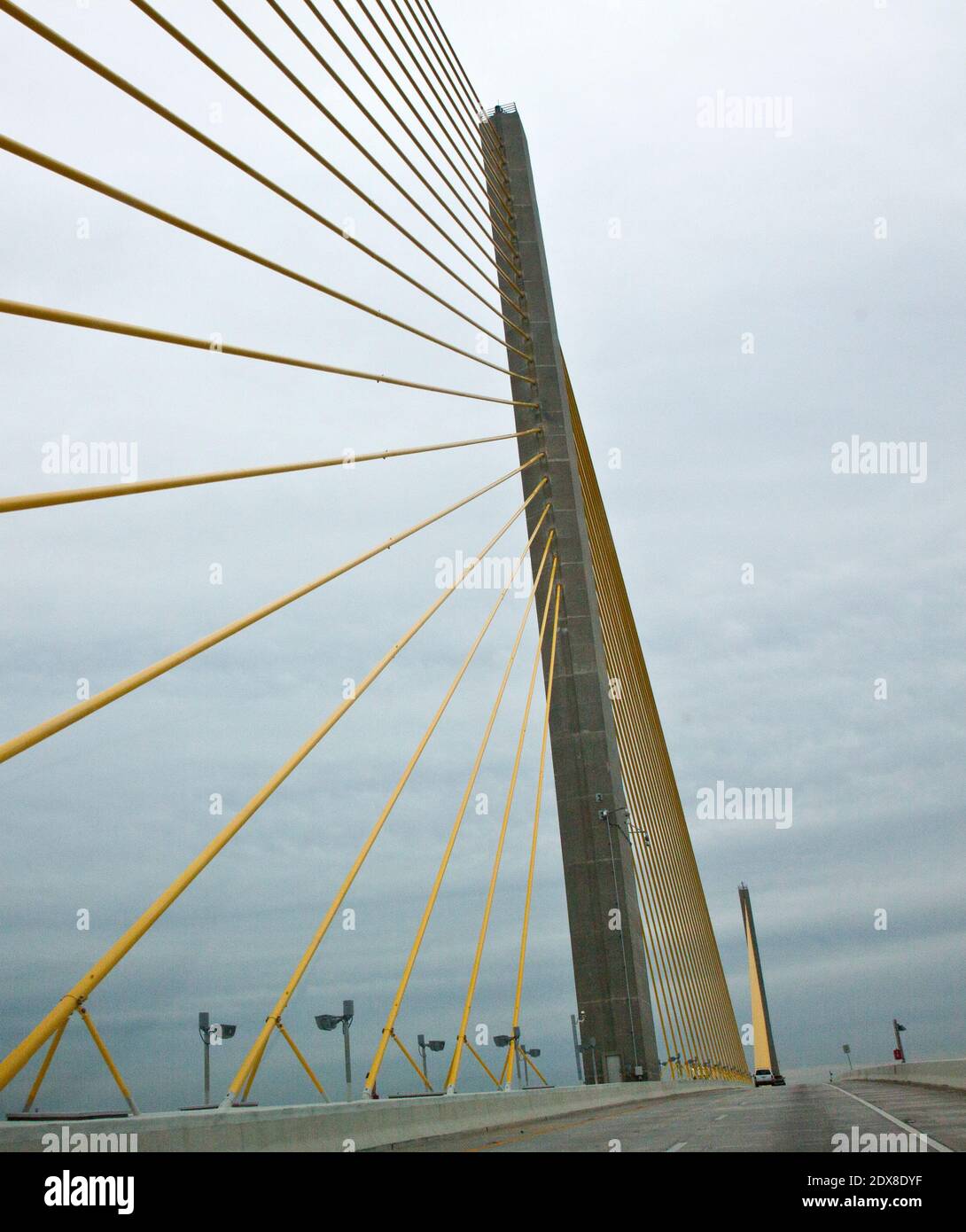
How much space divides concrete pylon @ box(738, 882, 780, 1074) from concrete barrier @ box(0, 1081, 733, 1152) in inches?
2834

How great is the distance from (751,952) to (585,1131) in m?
99.1

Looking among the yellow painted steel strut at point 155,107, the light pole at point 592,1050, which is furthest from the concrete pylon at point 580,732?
the yellow painted steel strut at point 155,107

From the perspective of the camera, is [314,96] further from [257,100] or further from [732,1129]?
[732,1129]

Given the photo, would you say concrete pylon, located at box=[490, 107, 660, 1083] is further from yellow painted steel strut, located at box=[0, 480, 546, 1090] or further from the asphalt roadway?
yellow painted steel strut, located at box=[0, 480, 546, 1090]

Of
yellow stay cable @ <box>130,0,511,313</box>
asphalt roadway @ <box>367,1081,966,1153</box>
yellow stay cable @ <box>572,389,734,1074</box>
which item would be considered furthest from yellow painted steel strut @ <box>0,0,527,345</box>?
yellow stay cable @ <box>572,389,734,1074</box>

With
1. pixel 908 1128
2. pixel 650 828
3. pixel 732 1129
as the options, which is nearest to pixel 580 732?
pixel 650 828

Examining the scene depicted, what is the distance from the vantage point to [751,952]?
108250mm

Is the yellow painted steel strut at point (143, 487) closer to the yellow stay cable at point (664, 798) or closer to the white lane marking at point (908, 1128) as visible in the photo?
the white lane marking at point (908, 1128)

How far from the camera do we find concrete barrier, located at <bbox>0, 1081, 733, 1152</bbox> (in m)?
6.77

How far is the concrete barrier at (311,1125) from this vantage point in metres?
6.77

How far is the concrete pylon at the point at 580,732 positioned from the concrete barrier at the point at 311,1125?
14.3ft
